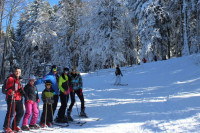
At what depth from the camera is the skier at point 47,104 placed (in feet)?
19.4

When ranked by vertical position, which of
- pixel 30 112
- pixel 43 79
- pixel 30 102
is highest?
pixel 43 79

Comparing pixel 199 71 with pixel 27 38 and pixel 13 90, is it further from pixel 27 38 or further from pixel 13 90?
pixel 27 38

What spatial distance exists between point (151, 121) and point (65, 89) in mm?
3046

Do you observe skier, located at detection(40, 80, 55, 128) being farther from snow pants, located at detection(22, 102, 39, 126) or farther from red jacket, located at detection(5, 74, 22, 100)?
red jacket, located at detection(5, 74, 22, 100)

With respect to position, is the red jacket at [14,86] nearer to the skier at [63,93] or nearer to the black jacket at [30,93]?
the black jacket at [30,93]

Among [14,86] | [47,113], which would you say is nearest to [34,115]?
[47,113]

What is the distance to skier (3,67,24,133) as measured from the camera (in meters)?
5.23

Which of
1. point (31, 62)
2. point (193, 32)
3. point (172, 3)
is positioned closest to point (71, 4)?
point (31, 62)

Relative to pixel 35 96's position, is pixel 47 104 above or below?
below

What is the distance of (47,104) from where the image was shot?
20.0 feet

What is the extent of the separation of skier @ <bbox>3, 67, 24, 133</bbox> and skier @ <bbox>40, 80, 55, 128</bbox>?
28.8 inches

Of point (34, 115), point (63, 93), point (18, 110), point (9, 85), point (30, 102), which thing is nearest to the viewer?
point (9, 85)

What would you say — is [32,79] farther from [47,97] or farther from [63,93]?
[63,93]

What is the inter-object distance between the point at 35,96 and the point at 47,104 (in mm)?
554
